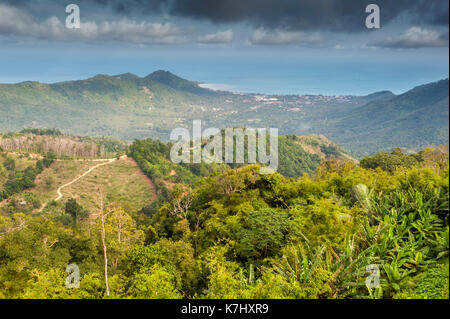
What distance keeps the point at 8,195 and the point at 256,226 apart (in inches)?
2950

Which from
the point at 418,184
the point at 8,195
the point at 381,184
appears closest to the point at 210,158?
the point at 8,195

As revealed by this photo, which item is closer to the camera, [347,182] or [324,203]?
[324,203]

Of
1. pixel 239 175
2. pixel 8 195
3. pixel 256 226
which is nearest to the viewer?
pixel 256 226

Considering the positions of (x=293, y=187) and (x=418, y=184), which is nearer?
(x=418, y=184)

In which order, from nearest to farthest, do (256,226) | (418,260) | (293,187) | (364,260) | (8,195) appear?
(418,260) < (364,260) < (256,226) < (293,187) < (8,195)

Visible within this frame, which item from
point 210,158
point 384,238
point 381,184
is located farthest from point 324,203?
point 210,158

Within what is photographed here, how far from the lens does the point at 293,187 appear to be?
25266mm

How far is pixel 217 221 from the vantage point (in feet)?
75.3

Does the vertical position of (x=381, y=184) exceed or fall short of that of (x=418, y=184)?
it falls short
